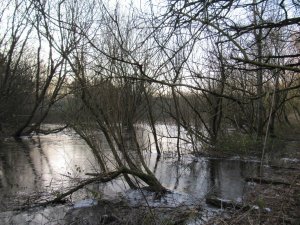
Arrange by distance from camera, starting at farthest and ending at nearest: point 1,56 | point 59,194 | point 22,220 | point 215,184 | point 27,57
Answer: point 27,57 → point 1,56 → point 215,184 → point 59,194 → point 22,220

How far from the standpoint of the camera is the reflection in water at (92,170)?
8.80 m

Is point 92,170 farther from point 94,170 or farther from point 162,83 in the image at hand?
point 162,83

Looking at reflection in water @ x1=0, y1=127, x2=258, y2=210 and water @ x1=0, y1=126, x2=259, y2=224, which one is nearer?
water @ x1=0, y1=126, x2=259, y2=224

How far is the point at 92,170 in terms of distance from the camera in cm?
990

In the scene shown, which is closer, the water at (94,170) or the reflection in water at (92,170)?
the water at (94,170)

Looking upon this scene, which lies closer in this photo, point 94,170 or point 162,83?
point 162,83

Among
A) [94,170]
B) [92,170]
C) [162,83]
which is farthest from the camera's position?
[92,170]

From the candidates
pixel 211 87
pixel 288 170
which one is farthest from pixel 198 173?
pixel 211 87

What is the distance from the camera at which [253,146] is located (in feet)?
48.3

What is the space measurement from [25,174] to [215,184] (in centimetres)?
532

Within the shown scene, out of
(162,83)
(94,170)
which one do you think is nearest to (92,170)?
(94,170)

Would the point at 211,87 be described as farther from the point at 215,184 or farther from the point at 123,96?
the point at 123,96

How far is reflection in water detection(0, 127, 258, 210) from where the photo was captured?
880 cm

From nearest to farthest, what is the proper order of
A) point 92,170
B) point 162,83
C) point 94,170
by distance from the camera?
1. point 162,83
2. point 94,170
3. point 92,170
